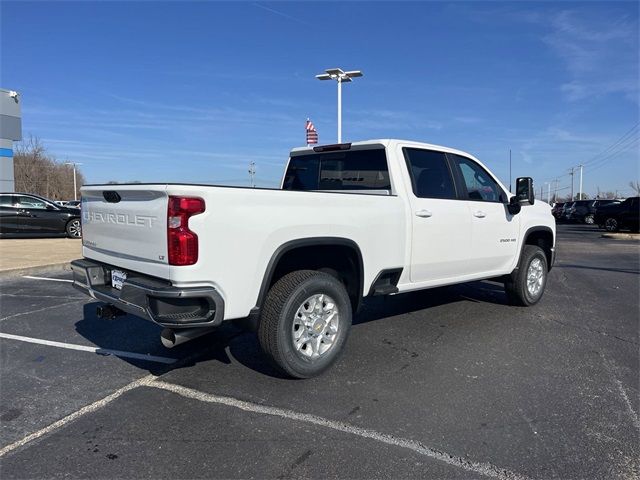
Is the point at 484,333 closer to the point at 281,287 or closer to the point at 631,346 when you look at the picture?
the point at 631,346

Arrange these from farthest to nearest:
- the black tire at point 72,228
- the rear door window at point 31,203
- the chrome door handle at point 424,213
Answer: the black tire at point 72,228, the rear door window at point 31,203, the chrome door handle at point 424,213

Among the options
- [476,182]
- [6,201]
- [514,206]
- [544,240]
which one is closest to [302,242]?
[476,182]

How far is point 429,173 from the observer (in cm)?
543

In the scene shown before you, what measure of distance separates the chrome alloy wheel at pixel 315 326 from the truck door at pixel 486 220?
7.31 ft

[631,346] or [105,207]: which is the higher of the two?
[105,207]

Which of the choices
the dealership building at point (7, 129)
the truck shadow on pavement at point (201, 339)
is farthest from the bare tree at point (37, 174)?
the truck shadow on pavement at point (201, 339)

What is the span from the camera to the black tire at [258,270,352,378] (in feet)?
12.5

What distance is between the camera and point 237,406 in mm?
3641

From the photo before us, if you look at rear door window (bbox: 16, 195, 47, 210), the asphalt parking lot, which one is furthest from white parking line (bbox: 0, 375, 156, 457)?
rear door window (bbox: 16, 195, 47, 210)

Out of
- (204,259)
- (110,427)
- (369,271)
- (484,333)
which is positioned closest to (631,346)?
(484,333)

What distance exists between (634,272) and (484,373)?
843cm

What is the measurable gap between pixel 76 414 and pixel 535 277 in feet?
19.3

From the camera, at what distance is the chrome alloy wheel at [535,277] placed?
6.88m

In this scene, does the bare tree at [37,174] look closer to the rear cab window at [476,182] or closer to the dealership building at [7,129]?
the dealership building at [7,129]
